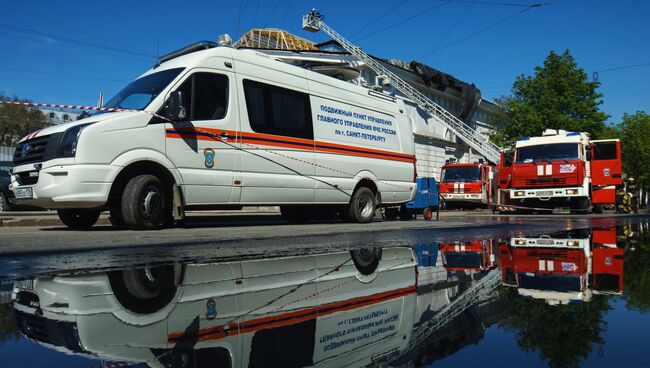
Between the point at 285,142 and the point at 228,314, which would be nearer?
the point at 228,314

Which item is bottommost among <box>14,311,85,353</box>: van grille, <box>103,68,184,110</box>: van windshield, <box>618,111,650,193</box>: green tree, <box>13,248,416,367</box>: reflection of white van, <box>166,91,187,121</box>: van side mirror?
<box>14,311,85,353</box>: van grille

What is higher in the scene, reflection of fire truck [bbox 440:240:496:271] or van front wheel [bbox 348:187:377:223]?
van front wheel [bbox 348:187:377:223]

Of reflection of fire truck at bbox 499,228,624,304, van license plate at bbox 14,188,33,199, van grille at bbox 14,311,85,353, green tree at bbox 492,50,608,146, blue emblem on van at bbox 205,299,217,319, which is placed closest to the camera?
van grille at bbox 14,311,85,353

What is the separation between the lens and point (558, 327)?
6.36ft

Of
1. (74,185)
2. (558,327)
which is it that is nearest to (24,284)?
(558,327)

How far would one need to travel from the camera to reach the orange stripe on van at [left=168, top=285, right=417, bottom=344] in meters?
1.79

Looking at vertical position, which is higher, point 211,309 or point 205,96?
point 205,96

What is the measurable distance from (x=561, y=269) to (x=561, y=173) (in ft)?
49.2

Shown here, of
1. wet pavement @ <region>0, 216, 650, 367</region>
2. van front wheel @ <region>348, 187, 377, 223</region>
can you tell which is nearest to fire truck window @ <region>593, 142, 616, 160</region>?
Answer: van front wheel @ <region>348, 187, 377, 223</region>

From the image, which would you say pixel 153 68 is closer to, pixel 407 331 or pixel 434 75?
pixel 407 331

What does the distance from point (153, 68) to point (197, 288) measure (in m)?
6.53

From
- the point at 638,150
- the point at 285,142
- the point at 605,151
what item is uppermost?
the point at 638,150

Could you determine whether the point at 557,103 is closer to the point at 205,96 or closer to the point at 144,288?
the point at 205,96

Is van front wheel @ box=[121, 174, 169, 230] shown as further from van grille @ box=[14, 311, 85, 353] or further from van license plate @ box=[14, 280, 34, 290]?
van grille @ box=[14, 311, 85, 353]
